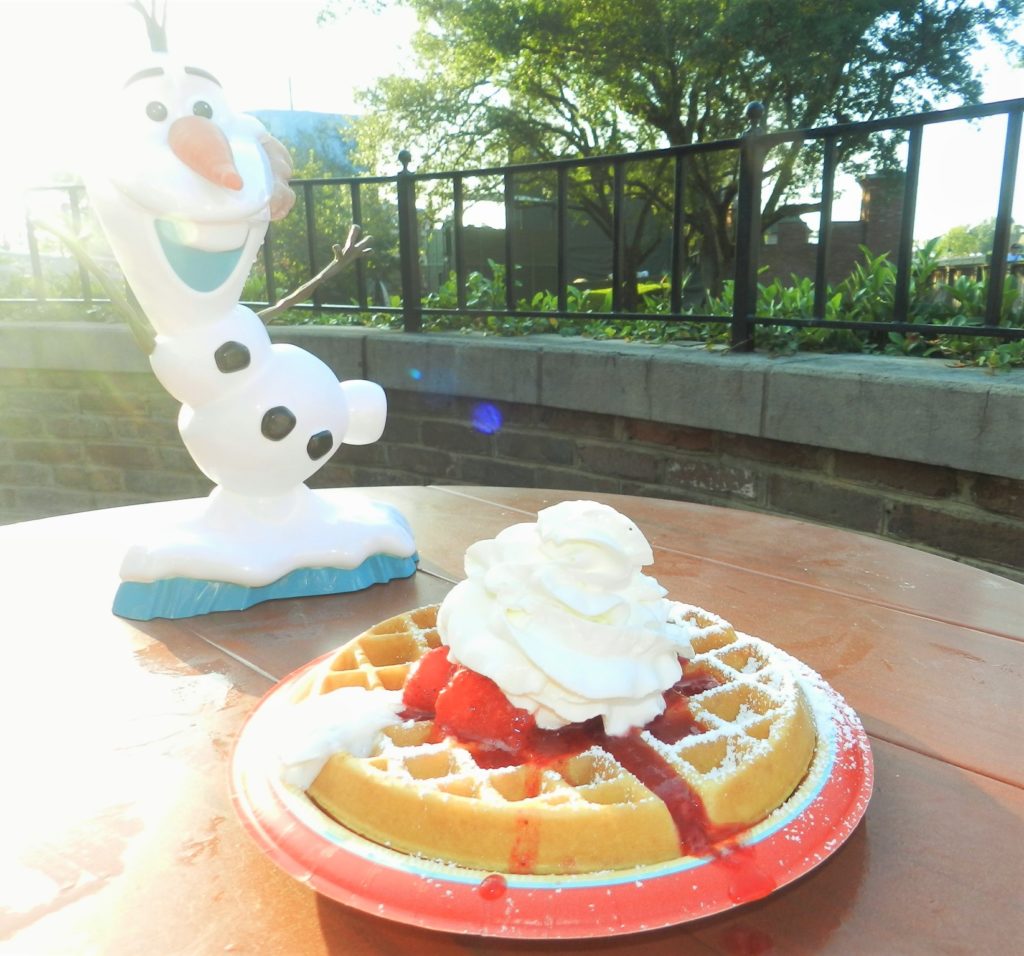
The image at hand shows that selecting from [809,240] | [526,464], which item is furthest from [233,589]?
[809,240]

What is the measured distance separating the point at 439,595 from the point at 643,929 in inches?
40.6

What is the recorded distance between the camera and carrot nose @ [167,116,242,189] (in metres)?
1.47

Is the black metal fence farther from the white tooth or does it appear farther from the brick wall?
the white tooth

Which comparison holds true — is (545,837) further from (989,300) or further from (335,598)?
(989,300)

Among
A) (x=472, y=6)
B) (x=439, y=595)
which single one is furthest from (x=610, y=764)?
(x=472, y=6)

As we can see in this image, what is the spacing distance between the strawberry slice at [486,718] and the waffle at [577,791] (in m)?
0.02

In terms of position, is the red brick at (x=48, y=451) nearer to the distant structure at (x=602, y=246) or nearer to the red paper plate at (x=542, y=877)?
the red paper plate at (x=542, y=877)

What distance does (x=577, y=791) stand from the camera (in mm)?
840

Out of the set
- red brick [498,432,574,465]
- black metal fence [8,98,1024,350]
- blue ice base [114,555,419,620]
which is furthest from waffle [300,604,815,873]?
red brick [498,432,574,465]

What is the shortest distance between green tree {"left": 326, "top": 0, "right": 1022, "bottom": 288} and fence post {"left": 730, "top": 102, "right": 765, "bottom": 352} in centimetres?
923

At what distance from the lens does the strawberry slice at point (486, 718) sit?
925 millimetres

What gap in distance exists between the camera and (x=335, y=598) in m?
1.70

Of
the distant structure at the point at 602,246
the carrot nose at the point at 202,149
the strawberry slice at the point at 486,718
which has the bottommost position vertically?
the strawberry slice at the point at 486,718

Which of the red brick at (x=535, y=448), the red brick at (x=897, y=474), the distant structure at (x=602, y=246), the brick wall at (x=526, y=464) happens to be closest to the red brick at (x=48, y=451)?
the brick wall at (x=526, y=464)
